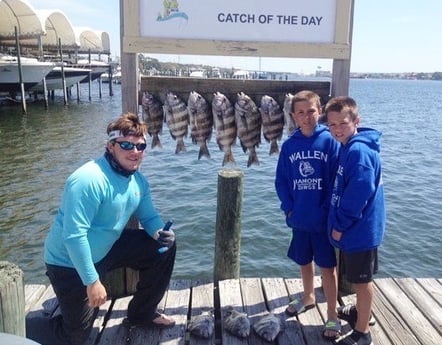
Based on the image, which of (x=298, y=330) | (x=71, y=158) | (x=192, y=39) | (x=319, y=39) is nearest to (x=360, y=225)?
(x=298, y=330)

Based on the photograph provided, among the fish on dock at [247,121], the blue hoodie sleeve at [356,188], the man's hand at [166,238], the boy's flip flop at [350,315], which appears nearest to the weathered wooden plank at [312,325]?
the boy's flip flop at [350,315]

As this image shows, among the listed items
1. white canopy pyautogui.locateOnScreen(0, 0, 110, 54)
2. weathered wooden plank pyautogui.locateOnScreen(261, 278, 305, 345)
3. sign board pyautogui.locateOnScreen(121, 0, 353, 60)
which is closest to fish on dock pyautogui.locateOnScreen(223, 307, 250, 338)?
weathered wooden plank pyautogui.locateOnScreen(261, 278, 305, 345)

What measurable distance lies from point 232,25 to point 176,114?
89 cm

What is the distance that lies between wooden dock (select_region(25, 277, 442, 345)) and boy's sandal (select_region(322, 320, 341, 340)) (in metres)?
0.06

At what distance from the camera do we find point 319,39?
384cm

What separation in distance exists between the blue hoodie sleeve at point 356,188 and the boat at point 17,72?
2958 cm

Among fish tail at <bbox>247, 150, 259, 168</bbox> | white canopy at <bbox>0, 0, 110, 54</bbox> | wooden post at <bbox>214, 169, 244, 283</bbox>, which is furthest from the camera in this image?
white canopy at <bbox>0, 0, 110, 54</bbox>

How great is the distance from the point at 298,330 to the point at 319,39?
2.46 metres

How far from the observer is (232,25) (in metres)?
3.77

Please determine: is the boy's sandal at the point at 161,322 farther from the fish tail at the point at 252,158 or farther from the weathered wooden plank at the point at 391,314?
the weathered wooden plank at the point at 391,314

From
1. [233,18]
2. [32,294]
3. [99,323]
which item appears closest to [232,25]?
[233,18]

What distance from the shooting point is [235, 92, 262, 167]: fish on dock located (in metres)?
3.92

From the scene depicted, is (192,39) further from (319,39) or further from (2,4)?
(2,4)

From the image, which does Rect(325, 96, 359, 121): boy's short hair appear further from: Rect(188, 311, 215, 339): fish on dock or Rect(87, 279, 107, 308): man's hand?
Rect(87, 279, 107, 308): man's hand
